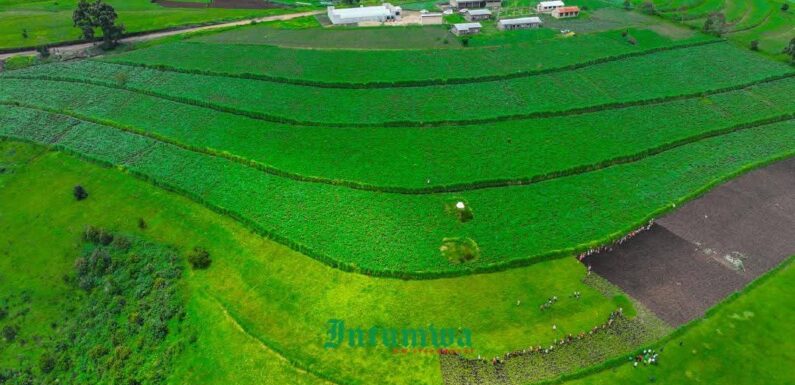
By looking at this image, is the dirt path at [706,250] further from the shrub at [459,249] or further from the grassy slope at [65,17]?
the grassy slope at [65,17]

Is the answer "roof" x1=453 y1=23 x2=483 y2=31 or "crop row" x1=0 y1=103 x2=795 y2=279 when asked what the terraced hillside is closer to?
"crop row" x1=0 y1=103 x2=795 y2=279

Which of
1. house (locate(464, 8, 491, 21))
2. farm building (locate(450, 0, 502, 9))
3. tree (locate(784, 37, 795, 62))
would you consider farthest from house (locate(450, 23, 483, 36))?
tree (locate(784, 37, 795, 62))

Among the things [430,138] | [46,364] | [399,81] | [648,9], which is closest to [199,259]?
[46,364]

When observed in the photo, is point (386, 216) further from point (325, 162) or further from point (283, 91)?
point (283, 91)

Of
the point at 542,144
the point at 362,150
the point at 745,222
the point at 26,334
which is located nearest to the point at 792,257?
the point at 745,222

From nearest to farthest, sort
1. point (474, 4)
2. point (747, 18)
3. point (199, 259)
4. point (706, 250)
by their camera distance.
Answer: point (706, 250), point (199, 259), point (747, 18), point (474, 4)

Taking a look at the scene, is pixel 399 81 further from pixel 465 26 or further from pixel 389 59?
pixel 465 26

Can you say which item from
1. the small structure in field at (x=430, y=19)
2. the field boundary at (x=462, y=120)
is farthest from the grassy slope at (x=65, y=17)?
the small structure in field at (x=430, y=19)
